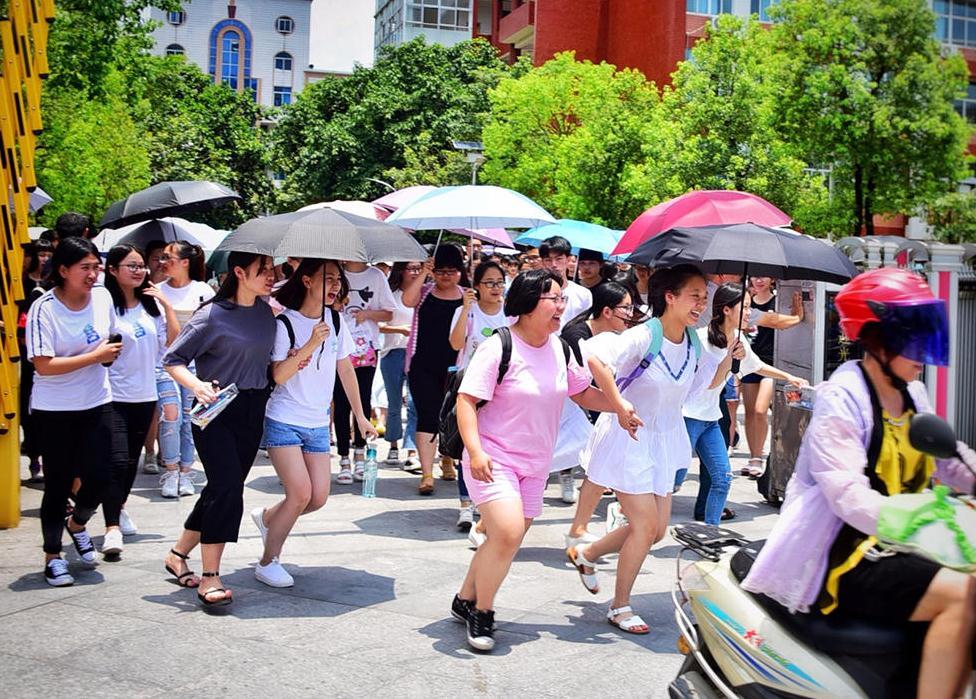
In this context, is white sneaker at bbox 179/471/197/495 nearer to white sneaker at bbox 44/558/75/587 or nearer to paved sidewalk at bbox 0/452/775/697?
paved sidewalk at bbox 0/452/775/697

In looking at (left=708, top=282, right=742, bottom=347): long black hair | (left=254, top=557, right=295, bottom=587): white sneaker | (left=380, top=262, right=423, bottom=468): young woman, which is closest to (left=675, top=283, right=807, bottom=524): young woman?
(left=708, top=282, right=742, bottom=347): long black hair

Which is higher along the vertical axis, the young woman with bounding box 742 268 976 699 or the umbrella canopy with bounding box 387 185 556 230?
the umbrella canopy with bounding box 387 185 556 230

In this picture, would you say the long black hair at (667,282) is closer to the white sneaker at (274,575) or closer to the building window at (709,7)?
the white sneaker at (274,575)

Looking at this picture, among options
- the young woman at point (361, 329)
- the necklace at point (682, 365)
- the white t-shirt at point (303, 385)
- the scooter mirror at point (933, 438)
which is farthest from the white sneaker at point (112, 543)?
the scooter mirror at point (933, 438)

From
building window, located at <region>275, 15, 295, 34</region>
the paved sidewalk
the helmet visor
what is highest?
building window, located at <region>275, 15, 295, 34</region>

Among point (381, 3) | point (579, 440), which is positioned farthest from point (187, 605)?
point (381, 3)

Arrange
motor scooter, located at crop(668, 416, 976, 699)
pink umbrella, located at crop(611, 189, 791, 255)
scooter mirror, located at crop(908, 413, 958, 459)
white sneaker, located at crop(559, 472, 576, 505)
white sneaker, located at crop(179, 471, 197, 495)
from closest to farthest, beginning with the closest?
scooter mirror, located at crop(908, 413, 958, 459)
motor scooter, located at crop(668, 416, 976, 699)
pink umbrella, located at crop(611, 189, 791, 255)
white sneaker, located at crop(179, 471, 197, 495)
white sneaker, located at crop(559, 472, 576, 505)

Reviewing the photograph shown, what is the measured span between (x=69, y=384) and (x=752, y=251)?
3993 mm

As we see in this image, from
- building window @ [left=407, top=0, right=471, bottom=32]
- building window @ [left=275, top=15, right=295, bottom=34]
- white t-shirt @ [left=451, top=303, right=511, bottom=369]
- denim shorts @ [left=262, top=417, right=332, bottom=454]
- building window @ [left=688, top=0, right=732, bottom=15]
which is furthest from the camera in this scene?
building window @ [left=275, top=15, right=295, bottom=34]

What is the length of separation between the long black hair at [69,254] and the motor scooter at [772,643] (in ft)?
13.2

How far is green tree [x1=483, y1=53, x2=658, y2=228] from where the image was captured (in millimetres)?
34250

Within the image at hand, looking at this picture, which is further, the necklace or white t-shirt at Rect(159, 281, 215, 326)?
white t-shirt at Rect(159, 281, 215, 326)

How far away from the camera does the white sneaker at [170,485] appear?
921 centimetres

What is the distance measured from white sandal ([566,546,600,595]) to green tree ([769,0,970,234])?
945 inches
